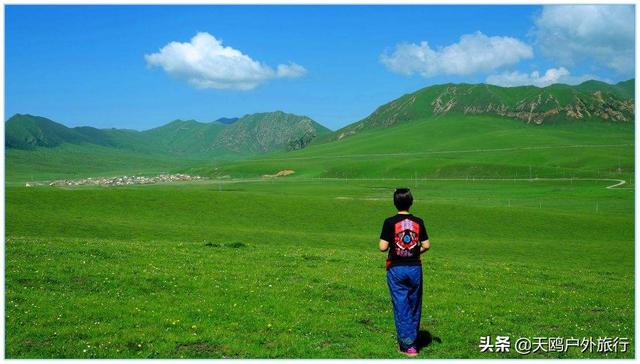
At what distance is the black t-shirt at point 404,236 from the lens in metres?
14.9

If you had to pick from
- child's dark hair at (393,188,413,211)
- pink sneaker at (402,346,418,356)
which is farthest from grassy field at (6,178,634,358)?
child's dark hair at (393,188,413,211)

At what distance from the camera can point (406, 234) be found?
14.9 metres

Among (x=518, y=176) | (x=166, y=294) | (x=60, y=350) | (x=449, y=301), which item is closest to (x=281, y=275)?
(x=166, y=294)

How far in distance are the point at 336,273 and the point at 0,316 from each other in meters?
14.0

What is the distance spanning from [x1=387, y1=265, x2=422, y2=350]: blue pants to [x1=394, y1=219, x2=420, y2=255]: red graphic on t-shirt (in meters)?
0.60

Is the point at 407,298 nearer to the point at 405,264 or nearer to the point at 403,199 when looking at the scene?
the point at 405,264

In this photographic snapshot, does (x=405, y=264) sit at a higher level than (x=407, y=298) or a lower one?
higher

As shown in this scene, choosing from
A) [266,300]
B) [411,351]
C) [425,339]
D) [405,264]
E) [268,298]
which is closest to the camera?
[405,264]

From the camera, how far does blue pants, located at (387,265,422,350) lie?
15086mm

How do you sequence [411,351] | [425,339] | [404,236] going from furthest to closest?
[425,339] < [411,351] < [404,236]

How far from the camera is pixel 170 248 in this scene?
106 ft

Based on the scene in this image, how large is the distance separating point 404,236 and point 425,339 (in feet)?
12.1

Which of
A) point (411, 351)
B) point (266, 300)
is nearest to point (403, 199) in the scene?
point (411, 351)

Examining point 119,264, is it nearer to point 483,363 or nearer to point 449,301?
point 449,301
